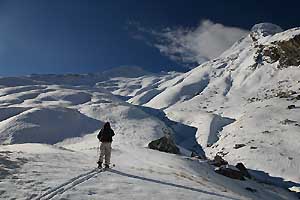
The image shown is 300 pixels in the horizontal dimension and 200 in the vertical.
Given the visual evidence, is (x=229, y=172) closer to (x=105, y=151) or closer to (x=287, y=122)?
(x=105, y=151)

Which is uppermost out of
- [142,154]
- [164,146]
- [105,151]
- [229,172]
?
[164,146]

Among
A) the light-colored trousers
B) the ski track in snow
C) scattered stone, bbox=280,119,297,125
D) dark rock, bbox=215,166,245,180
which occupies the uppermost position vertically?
scattered stone, bbox=280,119,297,125

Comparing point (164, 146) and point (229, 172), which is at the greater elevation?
point (164, 146)

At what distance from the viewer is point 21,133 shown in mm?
129125

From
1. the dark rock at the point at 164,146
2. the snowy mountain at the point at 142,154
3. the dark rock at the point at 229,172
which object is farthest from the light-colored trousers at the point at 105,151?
the dark rock at the point at 164,146

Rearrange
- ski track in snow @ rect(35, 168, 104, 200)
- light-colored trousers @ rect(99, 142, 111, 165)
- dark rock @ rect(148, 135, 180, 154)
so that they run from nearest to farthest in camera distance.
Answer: ski track in snow @ rect(35, 168, 104, 200) < light-colored trousers @ rect(99, 142, 111, 165) < dark rock @ rect(148, 135, 180, 154)

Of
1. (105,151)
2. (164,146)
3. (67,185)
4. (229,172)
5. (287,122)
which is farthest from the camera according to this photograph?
(287,122)

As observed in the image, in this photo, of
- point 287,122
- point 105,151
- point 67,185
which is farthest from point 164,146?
point 287,122

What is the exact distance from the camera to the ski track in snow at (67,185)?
53.5 ft

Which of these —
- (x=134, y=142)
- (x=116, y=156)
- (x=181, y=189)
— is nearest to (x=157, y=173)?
(x=181, y=189)

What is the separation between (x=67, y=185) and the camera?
18156mm

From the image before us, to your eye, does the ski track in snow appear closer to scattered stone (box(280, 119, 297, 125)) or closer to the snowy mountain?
the snowy mountain

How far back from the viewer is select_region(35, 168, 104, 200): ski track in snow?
1630 centimetres

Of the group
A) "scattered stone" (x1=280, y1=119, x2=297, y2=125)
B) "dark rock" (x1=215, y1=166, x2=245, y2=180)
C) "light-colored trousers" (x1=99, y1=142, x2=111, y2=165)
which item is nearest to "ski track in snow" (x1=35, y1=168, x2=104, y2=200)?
"light-colored trousers" (x1=99, y1=142, x2=111, y2=165)
